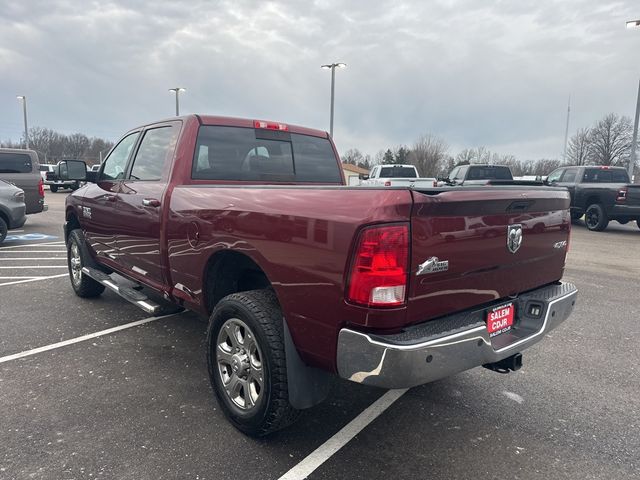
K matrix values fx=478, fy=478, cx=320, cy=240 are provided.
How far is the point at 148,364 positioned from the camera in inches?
153

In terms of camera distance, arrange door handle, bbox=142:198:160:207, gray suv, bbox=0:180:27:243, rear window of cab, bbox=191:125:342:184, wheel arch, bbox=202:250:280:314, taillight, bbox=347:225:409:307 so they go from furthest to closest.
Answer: gray suv, bbox=0:180:27:243 → rear window of cab, bbox=191:125:342:184 → door handle, bbox=142:198:160:207 → wheel arch, bbox=202:250:280:314 → taillight, bbox=347:225:409:307

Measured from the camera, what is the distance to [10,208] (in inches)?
385

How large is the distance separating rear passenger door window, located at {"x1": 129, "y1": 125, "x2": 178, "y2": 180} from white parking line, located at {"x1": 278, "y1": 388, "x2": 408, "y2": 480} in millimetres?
2389

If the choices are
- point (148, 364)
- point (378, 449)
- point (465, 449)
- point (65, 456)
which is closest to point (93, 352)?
point (148, 364)

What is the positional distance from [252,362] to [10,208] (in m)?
9.29

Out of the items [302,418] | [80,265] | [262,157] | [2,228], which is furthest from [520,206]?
[2,228]

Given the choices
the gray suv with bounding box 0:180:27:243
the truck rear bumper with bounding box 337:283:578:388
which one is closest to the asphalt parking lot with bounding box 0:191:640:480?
the truck rear bumper with bounding box 337:283:578:388

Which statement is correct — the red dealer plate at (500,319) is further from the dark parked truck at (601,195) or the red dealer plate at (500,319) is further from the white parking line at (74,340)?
the dark parked truck at (601,195)

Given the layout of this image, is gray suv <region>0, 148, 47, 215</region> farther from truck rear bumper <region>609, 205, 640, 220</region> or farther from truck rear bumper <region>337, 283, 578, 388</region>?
truck rear bumper <region>609, 205, 640, 220</region>

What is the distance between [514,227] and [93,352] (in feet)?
11.5

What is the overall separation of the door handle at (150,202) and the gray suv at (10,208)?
7.58 metres

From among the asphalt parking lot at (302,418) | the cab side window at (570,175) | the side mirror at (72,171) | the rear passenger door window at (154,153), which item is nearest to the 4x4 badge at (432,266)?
the asphalt parking lot at (302,418)

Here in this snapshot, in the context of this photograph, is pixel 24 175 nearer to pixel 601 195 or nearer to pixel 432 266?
pixel 432 266

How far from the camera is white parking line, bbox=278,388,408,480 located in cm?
255
